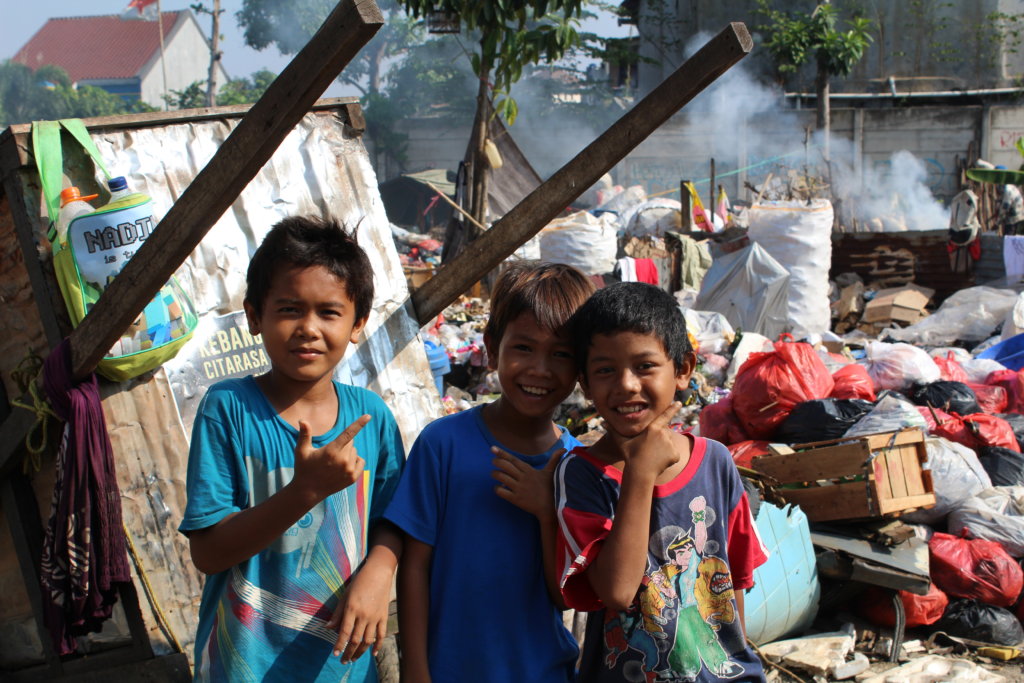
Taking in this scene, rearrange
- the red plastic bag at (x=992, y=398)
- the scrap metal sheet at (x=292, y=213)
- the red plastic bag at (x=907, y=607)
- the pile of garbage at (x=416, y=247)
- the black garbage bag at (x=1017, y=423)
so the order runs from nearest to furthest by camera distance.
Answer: the scrap metal sheet at (x=292, y=213), the red plastic bag at (x=907, y=607), the black garbage bag at (x=1017, y=423), the red plastic bag at (x=992, y=398), the pile of garbage at (x=416, y=247)

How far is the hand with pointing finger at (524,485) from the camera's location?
1.55 metres

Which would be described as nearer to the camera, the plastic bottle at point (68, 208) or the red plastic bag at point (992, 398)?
the plastic bottle at point (68, 208)

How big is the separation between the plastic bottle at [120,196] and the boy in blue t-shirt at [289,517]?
992mm

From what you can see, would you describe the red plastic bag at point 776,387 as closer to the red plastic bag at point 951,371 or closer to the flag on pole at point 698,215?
the red plastic bag at point 951,371

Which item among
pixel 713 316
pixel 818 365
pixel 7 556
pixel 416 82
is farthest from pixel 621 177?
pixel 7 556

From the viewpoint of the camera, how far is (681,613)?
1.55 m

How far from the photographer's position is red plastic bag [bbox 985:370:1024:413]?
5594mm

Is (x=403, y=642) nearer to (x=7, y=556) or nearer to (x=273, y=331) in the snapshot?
(x=273, y=331)

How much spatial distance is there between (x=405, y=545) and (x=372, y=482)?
0.46 feet

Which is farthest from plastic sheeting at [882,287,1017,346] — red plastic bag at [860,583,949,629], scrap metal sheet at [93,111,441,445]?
scrap metal sheet at [93,111,441,445]

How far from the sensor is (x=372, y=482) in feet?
5.53

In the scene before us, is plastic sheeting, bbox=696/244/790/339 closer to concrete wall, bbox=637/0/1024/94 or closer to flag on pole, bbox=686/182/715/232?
flag on pole, bbox=686/182/715/232

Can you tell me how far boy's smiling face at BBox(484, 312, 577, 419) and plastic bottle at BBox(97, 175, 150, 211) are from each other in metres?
1.36

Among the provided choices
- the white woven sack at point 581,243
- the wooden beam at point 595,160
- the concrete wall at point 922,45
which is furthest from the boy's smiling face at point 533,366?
the concrete wall at point 922,45
